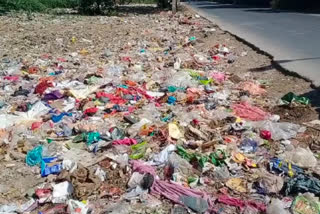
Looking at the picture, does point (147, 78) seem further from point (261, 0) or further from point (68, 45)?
point (261, 0)

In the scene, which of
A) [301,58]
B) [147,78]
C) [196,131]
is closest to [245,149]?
[196,131]

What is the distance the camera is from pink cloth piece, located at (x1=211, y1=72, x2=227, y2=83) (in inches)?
303

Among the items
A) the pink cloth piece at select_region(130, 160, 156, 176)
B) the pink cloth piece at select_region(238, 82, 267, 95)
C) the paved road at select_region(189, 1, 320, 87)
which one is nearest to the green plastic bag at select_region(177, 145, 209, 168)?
the pink cloth piece at select_region(130, 160, 156, 176)

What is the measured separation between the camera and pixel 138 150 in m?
4.50

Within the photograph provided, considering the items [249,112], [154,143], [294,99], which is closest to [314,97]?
[294,99]

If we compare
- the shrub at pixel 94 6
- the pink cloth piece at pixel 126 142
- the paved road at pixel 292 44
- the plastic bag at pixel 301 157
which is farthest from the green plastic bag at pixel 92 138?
the shrub at pixel 94 6

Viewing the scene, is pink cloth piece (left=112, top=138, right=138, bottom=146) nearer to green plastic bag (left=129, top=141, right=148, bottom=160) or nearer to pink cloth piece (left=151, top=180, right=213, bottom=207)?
green plastic bag (left=129, top=141, right=148, bottom=160)

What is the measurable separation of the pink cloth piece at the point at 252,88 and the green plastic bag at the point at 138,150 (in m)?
2.72

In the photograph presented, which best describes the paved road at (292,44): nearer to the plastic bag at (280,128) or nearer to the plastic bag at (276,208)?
the plastic bag at (280,128)

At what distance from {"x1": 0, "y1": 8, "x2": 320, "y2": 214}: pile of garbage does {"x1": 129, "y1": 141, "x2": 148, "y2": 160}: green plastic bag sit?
11 millimetres

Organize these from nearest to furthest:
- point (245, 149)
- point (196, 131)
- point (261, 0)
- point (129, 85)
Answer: point (245, 149) < point (196, 131) < point (129, 85) < point (261, 0)

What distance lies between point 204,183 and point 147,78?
4.28 m

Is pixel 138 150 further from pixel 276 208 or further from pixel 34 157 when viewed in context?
pixel 276 208

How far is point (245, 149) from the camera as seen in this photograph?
4500mm
